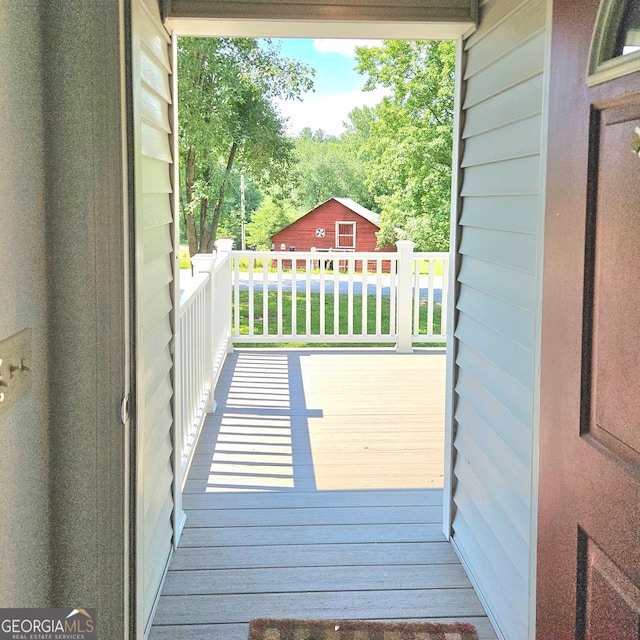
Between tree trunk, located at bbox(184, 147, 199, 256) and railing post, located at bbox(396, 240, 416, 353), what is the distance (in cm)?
468

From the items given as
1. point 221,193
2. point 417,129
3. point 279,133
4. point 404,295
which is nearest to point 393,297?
point 404,295

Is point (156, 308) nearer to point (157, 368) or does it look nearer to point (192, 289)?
point (157, 368)

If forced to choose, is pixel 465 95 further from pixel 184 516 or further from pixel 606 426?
pixel 184 516

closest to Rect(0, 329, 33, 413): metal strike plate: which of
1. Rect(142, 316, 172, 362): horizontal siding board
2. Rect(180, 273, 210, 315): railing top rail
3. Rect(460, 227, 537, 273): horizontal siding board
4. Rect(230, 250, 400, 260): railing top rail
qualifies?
Rect(142, 316, 172, 362): horizontal siding board

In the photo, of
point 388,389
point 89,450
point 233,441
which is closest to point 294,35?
point 89,450

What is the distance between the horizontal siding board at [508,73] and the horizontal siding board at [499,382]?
921 mm

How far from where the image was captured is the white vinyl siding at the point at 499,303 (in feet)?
6.63

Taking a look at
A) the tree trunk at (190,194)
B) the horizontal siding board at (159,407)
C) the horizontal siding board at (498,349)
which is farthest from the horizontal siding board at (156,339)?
the tree trunk at (190,194)

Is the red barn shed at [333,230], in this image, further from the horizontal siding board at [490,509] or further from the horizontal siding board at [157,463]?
the horizontal siding board at [157,463]

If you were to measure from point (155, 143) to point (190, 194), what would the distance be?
8.50 meters

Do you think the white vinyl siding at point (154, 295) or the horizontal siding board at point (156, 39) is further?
the horizontal siding board at point (156, 39)

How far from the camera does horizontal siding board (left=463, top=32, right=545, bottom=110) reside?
196 centimetres

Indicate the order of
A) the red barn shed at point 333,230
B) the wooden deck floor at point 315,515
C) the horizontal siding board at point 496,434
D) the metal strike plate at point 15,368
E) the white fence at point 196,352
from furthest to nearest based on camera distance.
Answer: the red barn shed at point 333,230 → the white fence at point 196,352 → the wooden deck floor at point 315,515 → the horizontal siding board at point 496,434 → the metal strike plate at point 15,368

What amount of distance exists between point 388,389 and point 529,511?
3.52 meters
